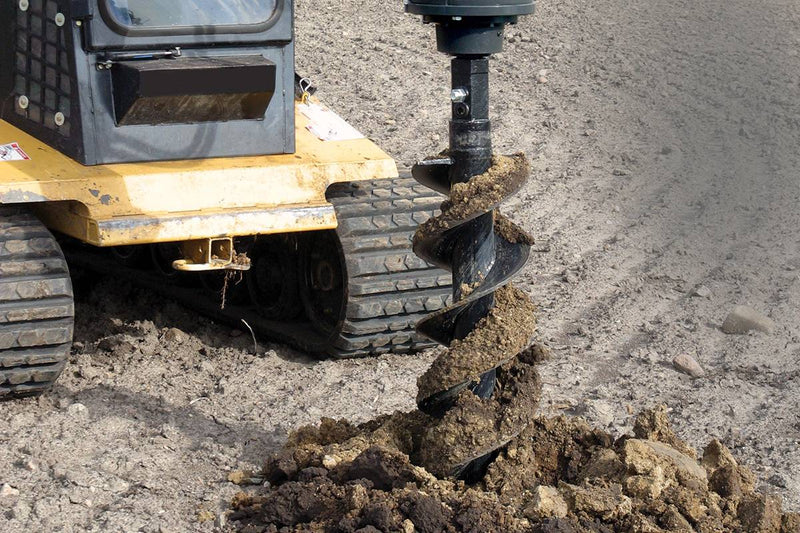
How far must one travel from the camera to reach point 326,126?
5484 mm

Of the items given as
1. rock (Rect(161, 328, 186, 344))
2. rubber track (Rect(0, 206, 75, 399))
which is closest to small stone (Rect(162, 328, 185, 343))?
rock (Rect(161, 328, 186, 344))

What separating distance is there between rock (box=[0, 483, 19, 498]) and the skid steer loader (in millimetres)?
741

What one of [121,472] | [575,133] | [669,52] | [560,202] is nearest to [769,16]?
[669,52]

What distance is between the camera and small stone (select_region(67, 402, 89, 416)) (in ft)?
15.5

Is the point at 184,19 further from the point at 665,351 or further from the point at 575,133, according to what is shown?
the point at 575,133

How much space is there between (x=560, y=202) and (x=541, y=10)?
11.9 feet

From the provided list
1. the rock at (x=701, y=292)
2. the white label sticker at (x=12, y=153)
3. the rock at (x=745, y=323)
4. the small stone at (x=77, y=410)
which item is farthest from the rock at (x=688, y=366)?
the white label sticker at (x=12, y=153)

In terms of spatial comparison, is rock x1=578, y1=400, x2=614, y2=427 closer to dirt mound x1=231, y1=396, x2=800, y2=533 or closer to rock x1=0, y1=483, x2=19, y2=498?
dirt mound x1=231, y1=396, x2=800, y2=533

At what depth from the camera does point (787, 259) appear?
706 cm

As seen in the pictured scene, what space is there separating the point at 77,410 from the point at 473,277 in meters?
1.80

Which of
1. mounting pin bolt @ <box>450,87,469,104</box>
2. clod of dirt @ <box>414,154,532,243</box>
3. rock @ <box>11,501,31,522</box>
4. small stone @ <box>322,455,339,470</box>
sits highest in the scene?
mounting pin bolt @ <box>450,87,469,104</box>

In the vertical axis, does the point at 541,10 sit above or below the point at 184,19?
below

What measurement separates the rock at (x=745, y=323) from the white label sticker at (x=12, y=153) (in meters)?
3.37

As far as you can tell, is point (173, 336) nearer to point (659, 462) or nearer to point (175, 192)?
point (175, 192)
